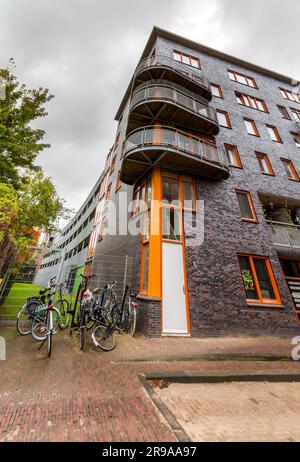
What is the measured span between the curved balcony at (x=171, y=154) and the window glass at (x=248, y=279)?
4628 millimetres

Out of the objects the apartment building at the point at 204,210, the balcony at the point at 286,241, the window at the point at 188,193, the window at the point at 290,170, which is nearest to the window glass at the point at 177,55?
the apartment building at the point at 204,210

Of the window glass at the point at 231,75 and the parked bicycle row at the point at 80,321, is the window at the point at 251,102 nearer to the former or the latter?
the window glass at the point at 231,75

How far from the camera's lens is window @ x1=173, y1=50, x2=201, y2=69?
1429 centimetres

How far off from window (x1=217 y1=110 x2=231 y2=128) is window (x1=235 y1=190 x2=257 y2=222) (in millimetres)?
5457

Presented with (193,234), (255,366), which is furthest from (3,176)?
(255,366)

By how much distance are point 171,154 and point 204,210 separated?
3.09 m

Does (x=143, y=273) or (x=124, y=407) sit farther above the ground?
(x=143, y=273)

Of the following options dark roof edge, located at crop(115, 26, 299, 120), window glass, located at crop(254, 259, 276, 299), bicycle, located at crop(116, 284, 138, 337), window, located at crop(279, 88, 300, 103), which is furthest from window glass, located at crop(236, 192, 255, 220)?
window, located at crop(279, 88, 300, 103)

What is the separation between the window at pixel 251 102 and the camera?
604 inches

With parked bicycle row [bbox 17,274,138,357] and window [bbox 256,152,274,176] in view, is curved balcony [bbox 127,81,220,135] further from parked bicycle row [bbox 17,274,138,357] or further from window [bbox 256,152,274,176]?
parked bicycle row [bbox 17,274,138,357]

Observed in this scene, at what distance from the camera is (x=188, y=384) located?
3857 mm

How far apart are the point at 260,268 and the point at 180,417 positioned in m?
8.01

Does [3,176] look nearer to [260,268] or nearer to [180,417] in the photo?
[180,417]
